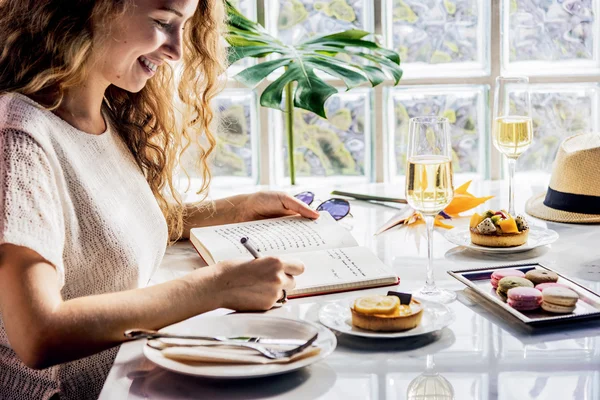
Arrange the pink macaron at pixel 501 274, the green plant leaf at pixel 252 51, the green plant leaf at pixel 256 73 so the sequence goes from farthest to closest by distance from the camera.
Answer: the green plant leaf at pixel 252 51 < the green plant leaf at pixel 256 73 < the pink macaron at pixel 501 274

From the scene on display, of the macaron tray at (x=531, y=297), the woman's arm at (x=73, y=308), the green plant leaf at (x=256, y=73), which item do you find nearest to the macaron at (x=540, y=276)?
the macaron tray at (x=531, y=297)

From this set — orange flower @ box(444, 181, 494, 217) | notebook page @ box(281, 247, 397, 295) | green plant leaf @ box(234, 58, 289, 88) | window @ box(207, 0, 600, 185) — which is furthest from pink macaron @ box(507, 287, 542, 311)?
window @ box(207, 0, 600, 185)

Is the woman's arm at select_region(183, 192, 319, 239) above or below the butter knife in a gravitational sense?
above

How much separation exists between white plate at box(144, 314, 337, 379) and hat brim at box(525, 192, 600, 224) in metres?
0.92

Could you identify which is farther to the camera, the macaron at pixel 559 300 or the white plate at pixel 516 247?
the white plate at pixel 516 247

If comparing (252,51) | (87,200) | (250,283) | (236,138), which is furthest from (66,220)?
(236,138)

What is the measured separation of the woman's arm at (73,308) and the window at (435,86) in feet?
6.61

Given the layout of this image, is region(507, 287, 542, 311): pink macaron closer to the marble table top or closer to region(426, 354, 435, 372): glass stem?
the marble table top

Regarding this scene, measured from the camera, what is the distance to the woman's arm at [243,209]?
174 centimetres

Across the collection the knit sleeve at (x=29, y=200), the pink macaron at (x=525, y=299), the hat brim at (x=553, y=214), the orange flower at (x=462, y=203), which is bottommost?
the pink macaron at (x=525, y=299)

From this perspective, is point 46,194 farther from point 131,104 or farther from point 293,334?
point 131,104

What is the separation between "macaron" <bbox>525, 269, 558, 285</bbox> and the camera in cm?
128

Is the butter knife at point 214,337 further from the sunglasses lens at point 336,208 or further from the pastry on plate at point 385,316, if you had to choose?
the sunglasses lens at point 336,208

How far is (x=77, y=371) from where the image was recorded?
1.31 meters
